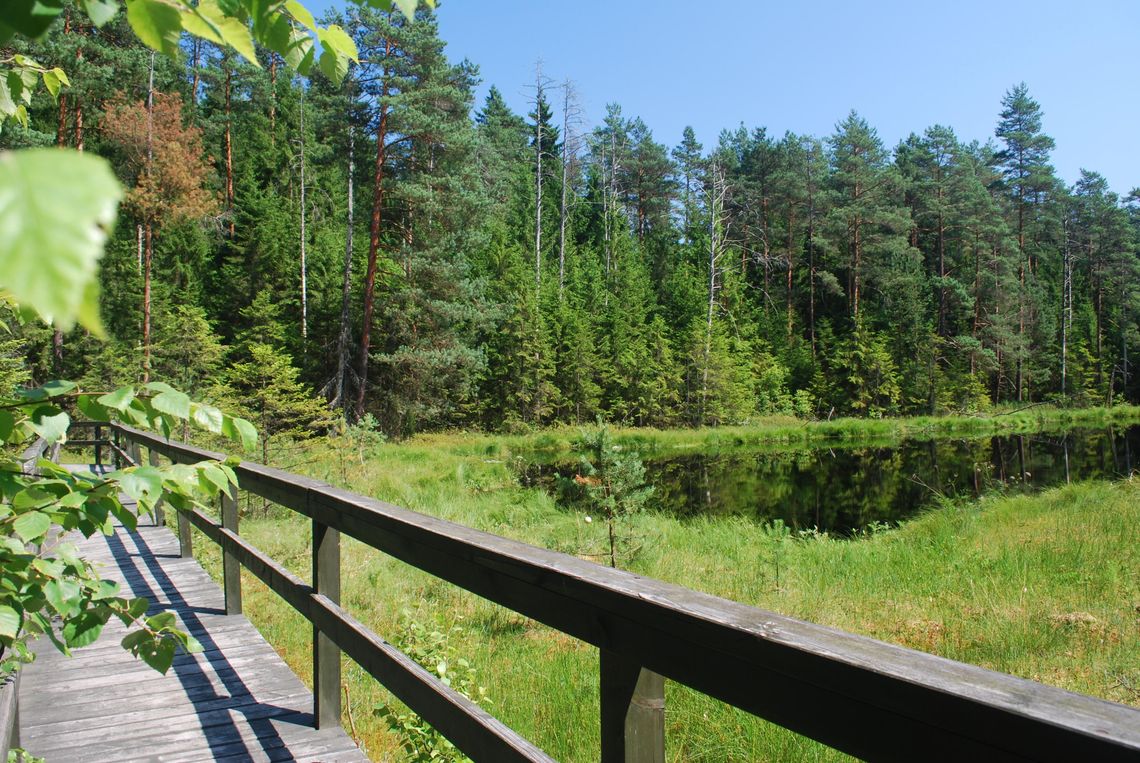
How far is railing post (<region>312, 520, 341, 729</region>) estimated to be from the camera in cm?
270

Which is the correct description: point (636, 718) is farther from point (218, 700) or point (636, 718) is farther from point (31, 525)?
point (218, 700)

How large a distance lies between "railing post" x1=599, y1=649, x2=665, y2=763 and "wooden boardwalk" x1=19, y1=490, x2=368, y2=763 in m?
1.63

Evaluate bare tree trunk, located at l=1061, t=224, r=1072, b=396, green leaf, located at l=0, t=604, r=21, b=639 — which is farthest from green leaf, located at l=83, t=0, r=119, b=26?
bare tree trunk, located at l=1061, t=224, r=1072, b=396

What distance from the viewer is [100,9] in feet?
2.69

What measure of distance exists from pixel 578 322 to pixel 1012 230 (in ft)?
113

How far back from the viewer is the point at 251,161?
35469 millimetres

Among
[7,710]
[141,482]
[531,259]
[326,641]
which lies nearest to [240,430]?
[141,482]

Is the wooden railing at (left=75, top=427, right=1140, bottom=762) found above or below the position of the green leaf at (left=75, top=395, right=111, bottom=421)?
below

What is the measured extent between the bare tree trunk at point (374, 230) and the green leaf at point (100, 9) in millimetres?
25447

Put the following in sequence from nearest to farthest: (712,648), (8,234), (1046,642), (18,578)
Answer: (8,234) < (712,648) < (18,578) < (1046,642)

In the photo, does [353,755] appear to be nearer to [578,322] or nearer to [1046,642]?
[1046,642]

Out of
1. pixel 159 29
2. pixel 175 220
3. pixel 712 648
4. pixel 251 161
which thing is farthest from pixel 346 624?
pixel 251 161

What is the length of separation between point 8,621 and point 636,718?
1055 mm

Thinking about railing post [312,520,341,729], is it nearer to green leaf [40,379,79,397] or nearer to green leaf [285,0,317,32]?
green leaf [40,379,79,397]
